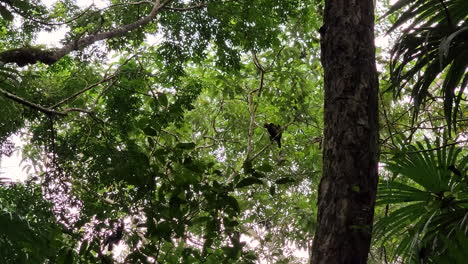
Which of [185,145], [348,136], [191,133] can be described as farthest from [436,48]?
[191,133]

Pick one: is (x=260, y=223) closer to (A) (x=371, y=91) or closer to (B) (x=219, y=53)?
(B) (x=219, y=53)

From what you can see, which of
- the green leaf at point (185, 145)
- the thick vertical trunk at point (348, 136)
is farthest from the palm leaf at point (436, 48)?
the green leaf at point (185, 145)

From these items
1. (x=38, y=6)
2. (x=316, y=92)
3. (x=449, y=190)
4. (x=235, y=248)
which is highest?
(x=316, y=92)

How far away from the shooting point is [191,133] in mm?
6238

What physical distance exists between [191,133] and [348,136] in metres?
4.83

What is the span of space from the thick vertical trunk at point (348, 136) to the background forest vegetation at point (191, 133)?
0.27m

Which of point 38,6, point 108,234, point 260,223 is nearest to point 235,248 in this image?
point 108,234

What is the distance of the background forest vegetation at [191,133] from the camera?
2.11m

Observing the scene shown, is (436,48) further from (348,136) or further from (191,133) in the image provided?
(191,133)

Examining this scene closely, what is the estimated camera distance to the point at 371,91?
159cm

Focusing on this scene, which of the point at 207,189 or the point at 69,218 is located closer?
the point at 207,189

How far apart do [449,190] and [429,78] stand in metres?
0.62

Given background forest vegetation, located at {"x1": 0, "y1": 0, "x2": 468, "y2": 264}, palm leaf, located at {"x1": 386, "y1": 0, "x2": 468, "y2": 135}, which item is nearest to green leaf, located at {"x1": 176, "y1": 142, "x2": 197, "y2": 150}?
background forest vegetation, located at {"x1": 0, "y1": 0, "x2": 468, "y2": 264}

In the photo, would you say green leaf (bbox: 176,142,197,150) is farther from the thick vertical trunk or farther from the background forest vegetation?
the thick vertical trunk
